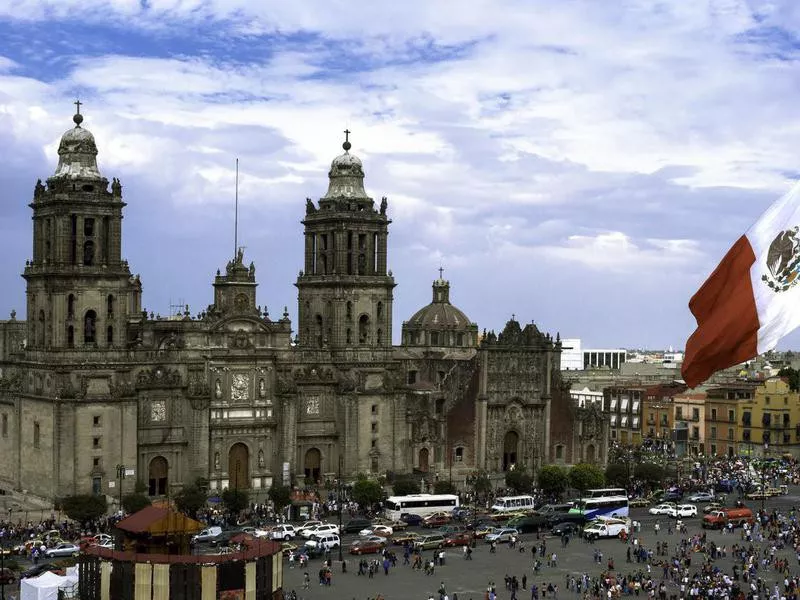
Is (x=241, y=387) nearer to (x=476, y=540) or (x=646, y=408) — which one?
(x=476, y=540)

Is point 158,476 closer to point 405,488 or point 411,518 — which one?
point 405,488

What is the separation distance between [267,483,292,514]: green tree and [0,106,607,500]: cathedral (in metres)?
5.98

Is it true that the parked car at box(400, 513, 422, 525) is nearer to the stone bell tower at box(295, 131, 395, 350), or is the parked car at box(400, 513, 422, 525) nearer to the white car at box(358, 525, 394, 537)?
the white car at box(358, 525, 394, 537)

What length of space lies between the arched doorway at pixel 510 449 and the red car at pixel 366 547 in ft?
109

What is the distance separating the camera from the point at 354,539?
81562 millimetres

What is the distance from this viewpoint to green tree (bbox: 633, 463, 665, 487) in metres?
102

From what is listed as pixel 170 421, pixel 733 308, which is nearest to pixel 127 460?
pixel 170 421

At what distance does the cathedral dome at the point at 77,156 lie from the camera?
93.9m

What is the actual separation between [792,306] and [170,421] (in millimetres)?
72647

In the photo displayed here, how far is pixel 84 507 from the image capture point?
83938mm

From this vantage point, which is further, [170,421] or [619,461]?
[619,461]

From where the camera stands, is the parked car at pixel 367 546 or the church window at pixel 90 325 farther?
the church window at pixel 90 325

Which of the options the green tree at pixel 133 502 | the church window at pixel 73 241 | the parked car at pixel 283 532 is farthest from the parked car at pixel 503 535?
the church window at pixel 73 241

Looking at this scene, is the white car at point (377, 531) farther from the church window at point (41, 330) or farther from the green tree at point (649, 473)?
the church window at point (41, 330)
